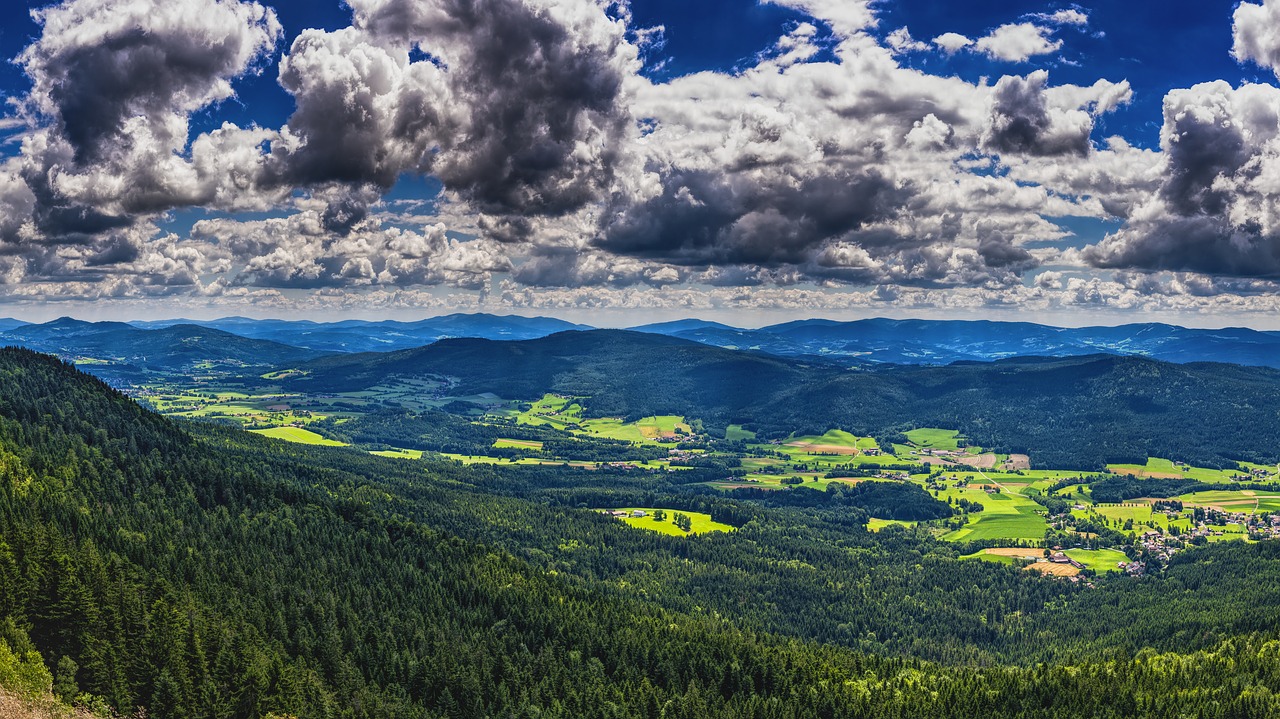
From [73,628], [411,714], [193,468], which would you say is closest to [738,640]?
[411,714]

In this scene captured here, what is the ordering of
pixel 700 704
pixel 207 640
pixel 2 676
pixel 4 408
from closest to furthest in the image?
pixel 2 676, pixel 207 640, pixel 700 704, pixel 4 408

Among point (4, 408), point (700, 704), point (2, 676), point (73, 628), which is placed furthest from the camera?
point (4, 408)

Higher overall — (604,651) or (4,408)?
(4,408)

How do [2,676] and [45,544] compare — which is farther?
[45,544]

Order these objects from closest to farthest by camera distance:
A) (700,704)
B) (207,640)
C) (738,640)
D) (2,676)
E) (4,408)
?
(2,676)
(207,640)
(700,704)
(738,640)
(4,408)

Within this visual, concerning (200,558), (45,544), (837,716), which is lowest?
(837,716)

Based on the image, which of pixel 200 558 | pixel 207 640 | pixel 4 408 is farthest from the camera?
pixel 4 408

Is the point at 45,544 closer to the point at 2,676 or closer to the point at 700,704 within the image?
the point at 2,676

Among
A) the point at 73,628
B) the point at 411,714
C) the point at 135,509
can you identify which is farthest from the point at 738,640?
the point at 135,509

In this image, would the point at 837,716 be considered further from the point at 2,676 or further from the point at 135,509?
the point at 135,509
